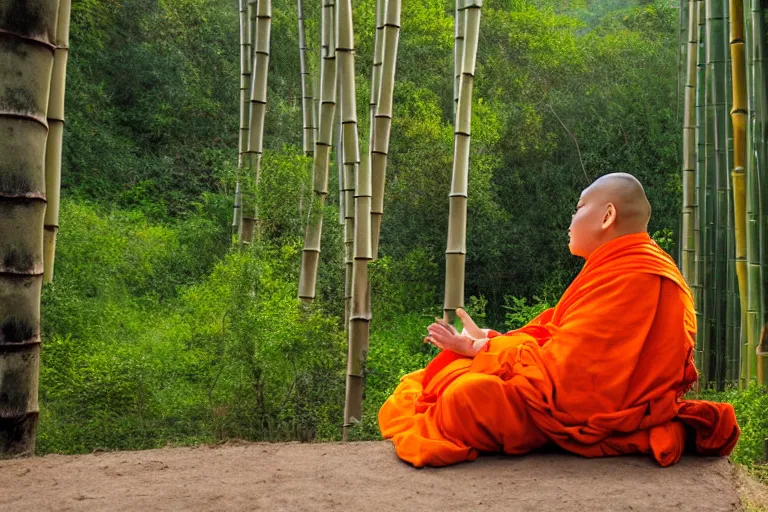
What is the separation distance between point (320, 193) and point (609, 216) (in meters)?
3.87

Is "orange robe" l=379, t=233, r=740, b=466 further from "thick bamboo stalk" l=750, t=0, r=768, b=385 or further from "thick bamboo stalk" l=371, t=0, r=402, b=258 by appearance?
"thick bamboo stalk" l=371, t=0, r=402, b=258

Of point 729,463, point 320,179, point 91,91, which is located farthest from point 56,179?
point 91,91

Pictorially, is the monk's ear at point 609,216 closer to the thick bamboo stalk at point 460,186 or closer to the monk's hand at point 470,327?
the monk's hand at point 470,327

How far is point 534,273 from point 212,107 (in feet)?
19.1

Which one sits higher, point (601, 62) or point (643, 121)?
point (601, 62)

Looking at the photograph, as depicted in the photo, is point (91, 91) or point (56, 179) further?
point (91, 91)

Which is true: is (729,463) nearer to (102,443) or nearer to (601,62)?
(102,443)

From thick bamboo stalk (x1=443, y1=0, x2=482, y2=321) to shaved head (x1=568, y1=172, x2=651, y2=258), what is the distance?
185cm

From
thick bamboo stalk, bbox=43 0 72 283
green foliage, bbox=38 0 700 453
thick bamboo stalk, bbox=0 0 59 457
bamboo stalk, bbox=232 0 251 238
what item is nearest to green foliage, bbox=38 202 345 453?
green foliage, bbox=38 0 700 453

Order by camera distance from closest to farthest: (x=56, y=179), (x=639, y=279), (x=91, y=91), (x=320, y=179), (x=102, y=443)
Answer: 1. (x=639, y=279)
2. (x=56, y=179)
3. (x=102, y=443)
4. (x=320, y=179)
5. (x=91, y=91)

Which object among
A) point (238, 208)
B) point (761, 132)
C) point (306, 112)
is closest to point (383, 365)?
point (238, 208)

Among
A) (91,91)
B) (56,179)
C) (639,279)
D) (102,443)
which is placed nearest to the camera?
(639,279)

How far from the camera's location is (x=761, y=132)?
4.45 meters

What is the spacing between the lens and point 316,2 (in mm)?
12375
